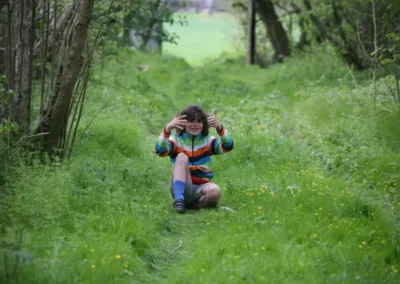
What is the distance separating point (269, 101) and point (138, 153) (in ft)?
17.9

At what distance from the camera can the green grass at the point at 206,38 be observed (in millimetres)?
28548

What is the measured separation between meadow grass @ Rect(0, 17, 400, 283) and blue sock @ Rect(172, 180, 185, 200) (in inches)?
7.1

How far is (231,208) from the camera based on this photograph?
662 centimetres

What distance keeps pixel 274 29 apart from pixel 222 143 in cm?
1669

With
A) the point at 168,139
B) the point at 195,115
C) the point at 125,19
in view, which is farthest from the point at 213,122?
the point at 125,19

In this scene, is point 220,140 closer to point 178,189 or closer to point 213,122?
point 213,122

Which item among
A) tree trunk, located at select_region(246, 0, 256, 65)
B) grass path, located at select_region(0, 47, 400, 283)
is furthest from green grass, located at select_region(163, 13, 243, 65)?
grass path, located at select_region(0, 47, 400, 283)

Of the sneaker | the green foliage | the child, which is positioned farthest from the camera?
the green foliage

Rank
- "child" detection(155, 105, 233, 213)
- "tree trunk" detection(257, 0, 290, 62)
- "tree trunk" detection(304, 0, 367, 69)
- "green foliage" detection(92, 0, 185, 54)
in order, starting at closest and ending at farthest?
"child" detection(155, 105, 233, 213)
"green foliage" detection(92, 0, 185, 54)
"tree trunk" detection(304, 0, 367, 69)
"tree trunk" detection(257, 0, 290, 62)

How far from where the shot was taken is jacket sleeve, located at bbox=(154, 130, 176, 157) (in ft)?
21.8

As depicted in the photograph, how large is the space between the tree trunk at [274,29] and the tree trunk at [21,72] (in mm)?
15964

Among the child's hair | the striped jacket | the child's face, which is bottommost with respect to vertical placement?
the striped jacket

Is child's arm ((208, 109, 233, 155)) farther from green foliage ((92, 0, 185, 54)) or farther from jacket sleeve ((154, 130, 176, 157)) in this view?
green foliage ((92, 0, 185, 54))

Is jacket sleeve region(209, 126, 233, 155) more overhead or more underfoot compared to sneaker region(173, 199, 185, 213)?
more overhead
